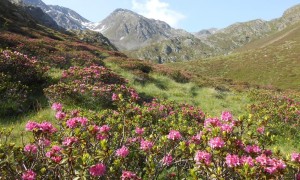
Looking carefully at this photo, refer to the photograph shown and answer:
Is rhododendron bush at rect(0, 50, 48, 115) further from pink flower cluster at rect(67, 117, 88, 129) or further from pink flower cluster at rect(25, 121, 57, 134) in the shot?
pink flower cluster at rect(25, 121, 57, 134)

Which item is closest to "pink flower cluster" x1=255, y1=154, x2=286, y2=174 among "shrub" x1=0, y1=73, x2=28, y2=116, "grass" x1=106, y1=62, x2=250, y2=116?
"shrub" x1=0, y1=73, x2=28, y2=116

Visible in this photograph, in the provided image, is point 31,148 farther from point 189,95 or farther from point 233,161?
point 189,95

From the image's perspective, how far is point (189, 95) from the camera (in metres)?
20.6

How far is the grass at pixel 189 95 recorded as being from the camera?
18.0 metres

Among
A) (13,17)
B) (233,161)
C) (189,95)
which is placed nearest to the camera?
(233,161)

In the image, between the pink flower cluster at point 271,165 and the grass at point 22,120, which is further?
the grass at point 22,120

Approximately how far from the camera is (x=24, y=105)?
12.5 meters

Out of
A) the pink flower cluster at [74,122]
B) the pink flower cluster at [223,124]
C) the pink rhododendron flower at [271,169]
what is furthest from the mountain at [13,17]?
the pink rhododendron flower at [271,169]

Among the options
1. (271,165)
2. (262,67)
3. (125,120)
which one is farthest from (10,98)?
(262,67)

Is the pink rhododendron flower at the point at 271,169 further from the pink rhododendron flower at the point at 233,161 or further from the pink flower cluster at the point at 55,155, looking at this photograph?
the pink flower cluster at the point at 55,155

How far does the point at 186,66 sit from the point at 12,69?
94264 millimetres

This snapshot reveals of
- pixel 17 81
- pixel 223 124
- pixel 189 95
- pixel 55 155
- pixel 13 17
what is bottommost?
pixel 189 95

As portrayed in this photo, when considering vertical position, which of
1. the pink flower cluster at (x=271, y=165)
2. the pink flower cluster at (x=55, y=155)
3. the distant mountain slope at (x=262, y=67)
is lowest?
the distant mountain slope at (x=262, y=67)

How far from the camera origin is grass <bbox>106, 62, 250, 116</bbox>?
1804 cm
